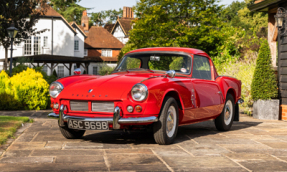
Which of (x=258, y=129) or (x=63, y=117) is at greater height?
(x=63, y=117)

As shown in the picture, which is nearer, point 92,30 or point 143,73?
point 143,73

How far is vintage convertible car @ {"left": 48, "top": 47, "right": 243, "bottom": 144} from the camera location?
587 cm

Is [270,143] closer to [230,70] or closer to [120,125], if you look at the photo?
[120,125]

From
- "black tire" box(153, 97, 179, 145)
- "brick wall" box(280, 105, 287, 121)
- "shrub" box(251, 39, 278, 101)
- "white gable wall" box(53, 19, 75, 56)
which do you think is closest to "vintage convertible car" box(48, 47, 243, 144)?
"black tire" box(153, 97, 179, 145)

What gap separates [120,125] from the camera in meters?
5.84

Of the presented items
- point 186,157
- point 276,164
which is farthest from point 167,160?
point 276,164

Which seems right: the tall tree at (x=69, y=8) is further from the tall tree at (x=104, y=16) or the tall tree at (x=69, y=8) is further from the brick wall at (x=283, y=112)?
the brick wall at (x=283, y=112)

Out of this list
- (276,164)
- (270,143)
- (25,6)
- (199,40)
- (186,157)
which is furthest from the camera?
(199,40)

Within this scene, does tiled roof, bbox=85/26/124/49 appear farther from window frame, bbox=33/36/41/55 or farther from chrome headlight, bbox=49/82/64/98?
chrome headlight, bbox=49/82/64/98

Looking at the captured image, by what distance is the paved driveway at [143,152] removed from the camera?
4.79 m

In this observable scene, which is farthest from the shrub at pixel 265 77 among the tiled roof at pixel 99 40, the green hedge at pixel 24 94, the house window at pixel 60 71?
the tiled roof at pixel 99 40

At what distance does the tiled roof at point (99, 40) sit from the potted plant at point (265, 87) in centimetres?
5098

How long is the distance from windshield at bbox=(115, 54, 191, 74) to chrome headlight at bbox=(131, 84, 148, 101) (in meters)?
1.44

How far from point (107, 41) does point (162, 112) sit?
57856 mm
